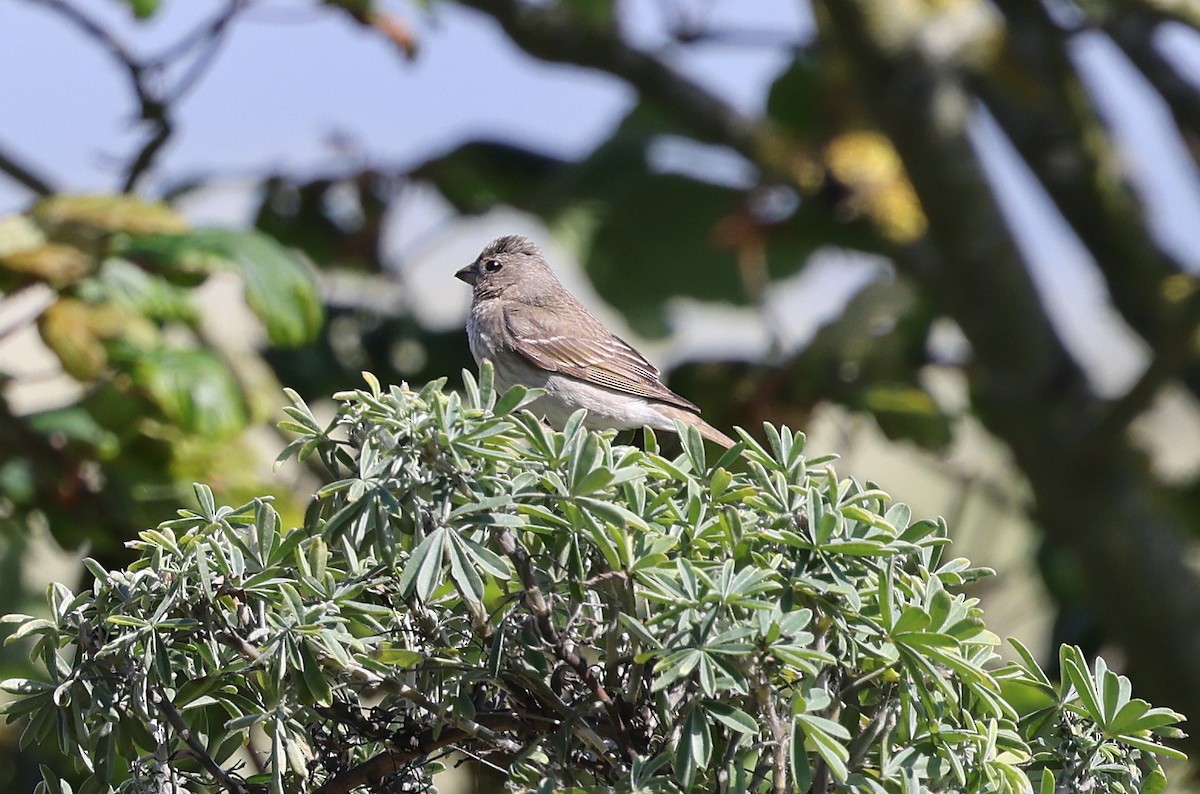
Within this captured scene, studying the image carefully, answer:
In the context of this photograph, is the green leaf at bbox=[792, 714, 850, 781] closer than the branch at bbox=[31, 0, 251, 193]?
Yes

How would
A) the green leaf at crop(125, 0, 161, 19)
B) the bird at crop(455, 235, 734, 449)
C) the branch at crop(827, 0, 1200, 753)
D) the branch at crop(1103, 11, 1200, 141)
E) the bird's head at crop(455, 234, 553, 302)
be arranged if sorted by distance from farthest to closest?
1. the branch at crop(1103, 11, 1200, 141)
2. the branch at crop(827, 0, 1200, 753)
3. the bird's head at crop(455, 234, 553, 302)
4. the green leaf at crop(125, 0, 161, 19)
5. the bird at crop(455, 235, 734, 449)

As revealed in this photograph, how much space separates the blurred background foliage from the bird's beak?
68 cm

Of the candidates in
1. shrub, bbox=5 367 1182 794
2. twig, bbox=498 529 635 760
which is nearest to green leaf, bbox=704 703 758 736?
shrub, bbox=5 367 1182 794

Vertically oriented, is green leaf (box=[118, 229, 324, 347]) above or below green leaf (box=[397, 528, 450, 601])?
below

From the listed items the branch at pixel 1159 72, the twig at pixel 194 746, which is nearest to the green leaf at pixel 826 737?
the twig at pixel 194 746

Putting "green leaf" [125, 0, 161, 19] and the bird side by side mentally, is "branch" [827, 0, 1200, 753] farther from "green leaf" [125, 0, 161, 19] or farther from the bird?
"green leaf" [125, 0, 161, 19]

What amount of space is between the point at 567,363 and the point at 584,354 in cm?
8

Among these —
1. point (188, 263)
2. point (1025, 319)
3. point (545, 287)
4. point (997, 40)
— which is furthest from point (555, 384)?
point (997, 40)

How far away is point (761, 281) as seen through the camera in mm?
6578

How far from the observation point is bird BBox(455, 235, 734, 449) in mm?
4285

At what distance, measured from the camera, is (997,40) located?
617cm

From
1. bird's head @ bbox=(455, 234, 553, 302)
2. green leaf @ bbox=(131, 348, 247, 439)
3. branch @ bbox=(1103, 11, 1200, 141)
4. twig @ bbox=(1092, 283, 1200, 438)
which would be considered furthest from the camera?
branch @ bbox=(1103, 11, 1200, 141)

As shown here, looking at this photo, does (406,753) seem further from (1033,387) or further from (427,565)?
(1033,387)

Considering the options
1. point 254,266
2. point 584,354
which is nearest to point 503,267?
point 584,354
